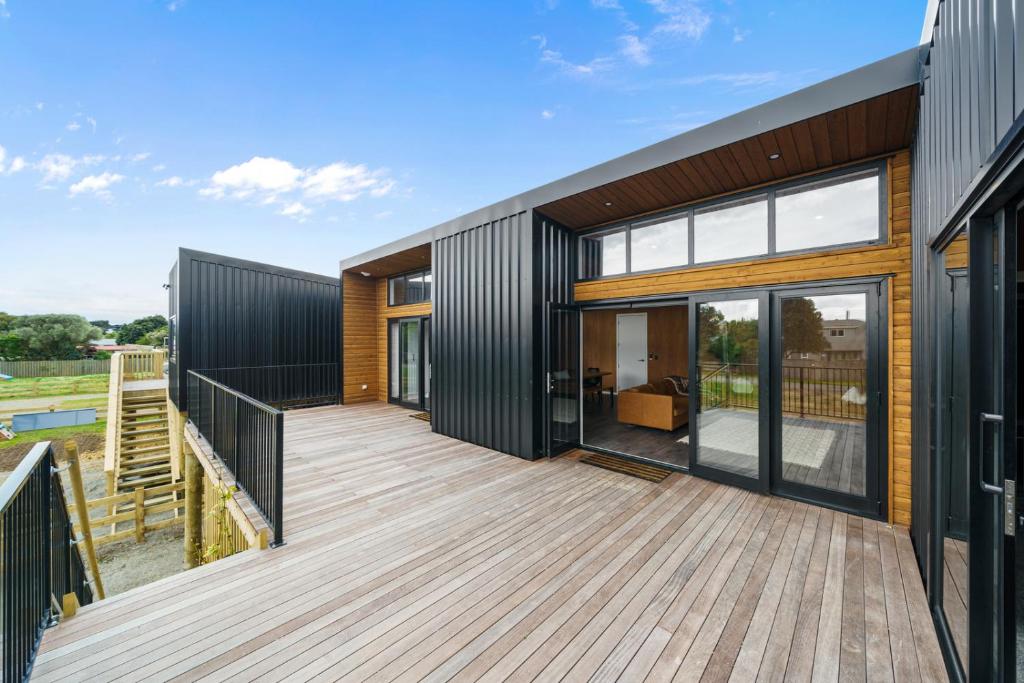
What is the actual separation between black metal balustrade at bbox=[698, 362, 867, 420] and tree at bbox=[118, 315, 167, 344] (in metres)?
50.2

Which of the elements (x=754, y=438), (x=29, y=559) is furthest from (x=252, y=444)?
(x=754, y=438)

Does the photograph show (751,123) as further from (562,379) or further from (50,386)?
(50,386)

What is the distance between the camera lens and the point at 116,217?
1883 cm

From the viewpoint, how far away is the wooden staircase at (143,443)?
792 cm

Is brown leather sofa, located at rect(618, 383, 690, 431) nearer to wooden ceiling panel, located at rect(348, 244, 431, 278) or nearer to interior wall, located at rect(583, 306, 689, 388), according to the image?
interior wall, located at rect(583, 306, 689, 388)

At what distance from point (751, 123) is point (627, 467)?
368cm

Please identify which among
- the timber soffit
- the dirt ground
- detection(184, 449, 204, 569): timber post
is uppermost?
the timber soffit

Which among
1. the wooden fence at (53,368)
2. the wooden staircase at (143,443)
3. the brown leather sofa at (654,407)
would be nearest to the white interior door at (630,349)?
the brown leather sofa at (654,407)

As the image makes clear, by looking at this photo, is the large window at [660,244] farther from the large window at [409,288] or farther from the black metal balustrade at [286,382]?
the black metal balustrade at [286,382]

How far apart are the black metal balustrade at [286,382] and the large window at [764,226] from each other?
722 centimetres

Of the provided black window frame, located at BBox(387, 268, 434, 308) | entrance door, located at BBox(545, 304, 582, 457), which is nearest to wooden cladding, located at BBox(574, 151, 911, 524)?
entrance door, located at BBox(545, 304, 582, 457)

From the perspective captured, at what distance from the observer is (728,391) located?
390cm

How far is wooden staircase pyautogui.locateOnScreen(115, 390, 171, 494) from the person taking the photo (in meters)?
7.92

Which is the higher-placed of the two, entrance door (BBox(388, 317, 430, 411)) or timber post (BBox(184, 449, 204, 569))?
entrance door (BBox(388, 317, 430, 411))
